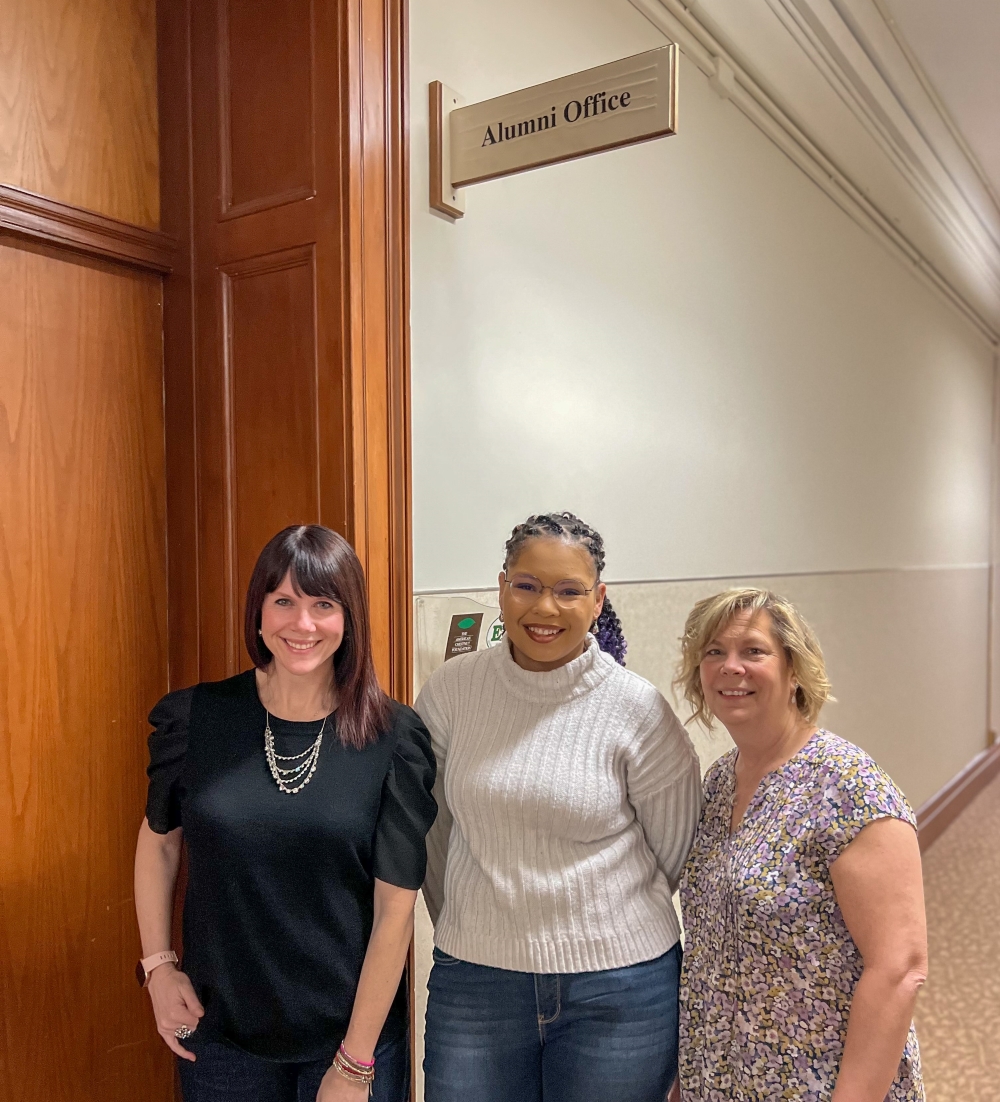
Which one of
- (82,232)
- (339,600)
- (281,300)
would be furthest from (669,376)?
(339,600)

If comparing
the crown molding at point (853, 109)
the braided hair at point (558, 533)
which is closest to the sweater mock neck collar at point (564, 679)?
the braided hair at point (558, 533)

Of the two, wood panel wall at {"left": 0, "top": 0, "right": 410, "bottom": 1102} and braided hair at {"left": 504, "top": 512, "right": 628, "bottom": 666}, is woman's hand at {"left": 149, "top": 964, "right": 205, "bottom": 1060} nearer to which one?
wood panel wall at {"left": 0, "top": 0, "right": 410, "bottom": 1102}

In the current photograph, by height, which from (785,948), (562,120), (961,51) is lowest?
(785,948)

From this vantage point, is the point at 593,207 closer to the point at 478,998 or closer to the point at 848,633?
the point at 478,998

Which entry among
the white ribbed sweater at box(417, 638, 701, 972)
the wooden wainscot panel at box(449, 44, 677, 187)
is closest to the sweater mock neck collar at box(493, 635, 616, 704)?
the white ribbed sweater at box(417, 638, 701, 972)

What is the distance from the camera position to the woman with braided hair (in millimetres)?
1598

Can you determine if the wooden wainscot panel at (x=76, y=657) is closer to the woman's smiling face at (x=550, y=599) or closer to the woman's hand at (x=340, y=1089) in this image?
the woman's hand at (x=340, y=1089)

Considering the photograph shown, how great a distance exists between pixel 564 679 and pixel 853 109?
3911 millimetres

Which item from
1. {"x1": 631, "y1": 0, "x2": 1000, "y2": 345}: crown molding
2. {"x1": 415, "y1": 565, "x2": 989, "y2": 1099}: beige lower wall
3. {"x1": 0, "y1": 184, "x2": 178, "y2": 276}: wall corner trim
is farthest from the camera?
{"x1": 631, "y1": 0, "x2": 1000, "y2": 345}: crown molding

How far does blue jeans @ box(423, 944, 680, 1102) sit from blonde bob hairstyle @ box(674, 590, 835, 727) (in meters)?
0.53

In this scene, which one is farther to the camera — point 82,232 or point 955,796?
point 955,796

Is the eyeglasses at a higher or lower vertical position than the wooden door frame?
lower

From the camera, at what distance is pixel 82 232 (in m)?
1.90

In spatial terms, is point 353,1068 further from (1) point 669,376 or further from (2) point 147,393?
(1) point 669,376
